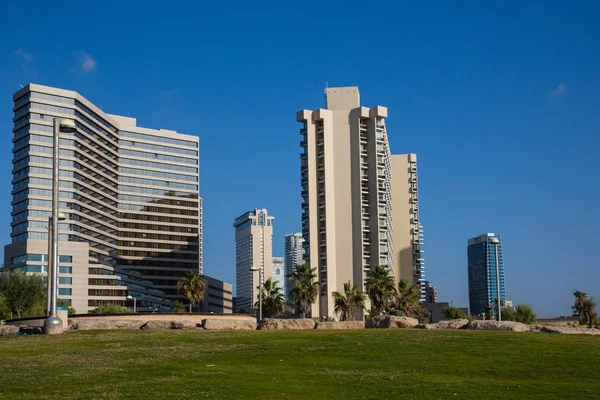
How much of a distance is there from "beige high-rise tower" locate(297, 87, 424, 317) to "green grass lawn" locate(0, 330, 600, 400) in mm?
124514

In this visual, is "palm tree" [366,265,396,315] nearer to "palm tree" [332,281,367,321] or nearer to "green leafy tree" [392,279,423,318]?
"green leafy tree" [392,279,423,318]

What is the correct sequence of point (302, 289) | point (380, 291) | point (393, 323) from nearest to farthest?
1. point (393, 323)
2. point (380, 291)
3. point (302, 289)

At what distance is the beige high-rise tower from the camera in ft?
535

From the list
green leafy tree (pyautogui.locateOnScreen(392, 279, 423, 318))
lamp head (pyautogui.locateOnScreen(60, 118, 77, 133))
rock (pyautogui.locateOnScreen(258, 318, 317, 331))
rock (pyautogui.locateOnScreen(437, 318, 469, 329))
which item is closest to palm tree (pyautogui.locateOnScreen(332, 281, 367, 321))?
green leafy tree (pyautogui.locateOnScreen(392, 279, 423, 318))

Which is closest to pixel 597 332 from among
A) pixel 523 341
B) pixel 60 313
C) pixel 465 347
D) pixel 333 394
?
pixel 523 341

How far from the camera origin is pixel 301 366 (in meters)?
27.2

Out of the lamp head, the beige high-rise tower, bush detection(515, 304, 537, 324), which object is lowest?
bush detection(515, 304, 537, 324)

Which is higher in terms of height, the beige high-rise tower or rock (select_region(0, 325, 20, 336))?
the beige high-rise tower

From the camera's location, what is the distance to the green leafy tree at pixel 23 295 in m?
106

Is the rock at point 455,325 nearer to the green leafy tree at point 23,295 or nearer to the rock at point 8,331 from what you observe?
the rock at point 8,331

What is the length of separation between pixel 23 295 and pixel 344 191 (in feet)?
260

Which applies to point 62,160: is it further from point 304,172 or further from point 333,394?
point 333,394

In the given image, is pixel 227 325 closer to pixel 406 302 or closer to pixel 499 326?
pixel 499 326

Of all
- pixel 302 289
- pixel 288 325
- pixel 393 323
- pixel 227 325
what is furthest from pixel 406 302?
pixel 227 325
